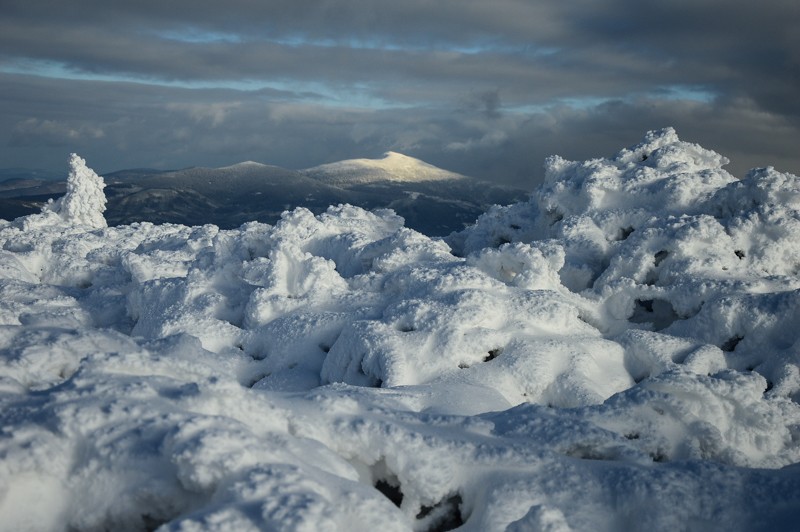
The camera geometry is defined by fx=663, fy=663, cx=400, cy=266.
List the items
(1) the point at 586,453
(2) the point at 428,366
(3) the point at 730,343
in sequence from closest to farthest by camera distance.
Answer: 1. (1) the point at 586,453
2. (2) the point at 428,366
3. (3) the point at 730,343

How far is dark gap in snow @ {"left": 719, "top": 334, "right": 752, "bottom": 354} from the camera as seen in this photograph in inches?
768

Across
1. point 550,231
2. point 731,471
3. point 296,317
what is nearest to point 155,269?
point 296,317

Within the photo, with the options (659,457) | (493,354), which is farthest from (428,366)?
(659,457)

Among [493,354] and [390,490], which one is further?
[493,354]

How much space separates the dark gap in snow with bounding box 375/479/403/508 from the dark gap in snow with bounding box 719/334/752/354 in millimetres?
14371

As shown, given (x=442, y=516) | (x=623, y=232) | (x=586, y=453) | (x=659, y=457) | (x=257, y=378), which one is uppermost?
(x=586, y=453)

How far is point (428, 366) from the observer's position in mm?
17109

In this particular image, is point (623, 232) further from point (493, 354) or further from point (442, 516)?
point (442, 516)

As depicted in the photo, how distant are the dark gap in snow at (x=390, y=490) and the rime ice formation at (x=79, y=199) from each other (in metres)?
38.1

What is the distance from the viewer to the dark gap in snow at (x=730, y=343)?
19.5 metres

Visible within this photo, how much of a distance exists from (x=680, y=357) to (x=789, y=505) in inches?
432

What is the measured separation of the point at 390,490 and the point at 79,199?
130 feet

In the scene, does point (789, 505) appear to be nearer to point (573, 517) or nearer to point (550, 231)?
point (573, 517)

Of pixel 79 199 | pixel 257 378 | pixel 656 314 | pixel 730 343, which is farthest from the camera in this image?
pixel 79 199
